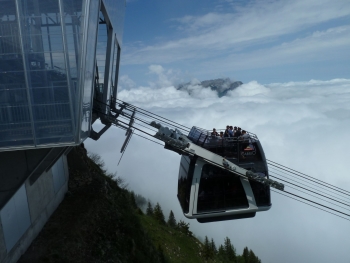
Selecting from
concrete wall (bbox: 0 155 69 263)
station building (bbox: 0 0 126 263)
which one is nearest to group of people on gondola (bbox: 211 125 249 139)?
station building (bbox: 0 0 126 263)

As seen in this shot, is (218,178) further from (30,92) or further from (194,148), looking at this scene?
(30,92)

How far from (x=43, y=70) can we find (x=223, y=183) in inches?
363

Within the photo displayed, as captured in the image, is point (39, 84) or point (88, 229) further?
point (88, 229)

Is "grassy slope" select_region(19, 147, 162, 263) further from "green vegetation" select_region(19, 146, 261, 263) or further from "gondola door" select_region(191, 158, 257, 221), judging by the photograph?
"gondola door" select_region(191, 158, 257, 221)

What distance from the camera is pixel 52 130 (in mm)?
8852

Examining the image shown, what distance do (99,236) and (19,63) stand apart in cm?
818

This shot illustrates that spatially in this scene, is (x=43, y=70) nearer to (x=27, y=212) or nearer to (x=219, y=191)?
(x=27, y=212)

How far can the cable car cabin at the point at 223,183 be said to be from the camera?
562 inches

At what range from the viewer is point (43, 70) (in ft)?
27.5

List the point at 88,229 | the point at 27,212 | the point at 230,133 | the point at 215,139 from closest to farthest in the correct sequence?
the point at 27,212
the point at 88,229
the point at 215,139
the point at 230,133

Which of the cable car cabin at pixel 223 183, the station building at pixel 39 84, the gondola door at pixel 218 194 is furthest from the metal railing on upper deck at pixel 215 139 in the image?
the station building at pixel 39 84

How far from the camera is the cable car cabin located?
1427cm

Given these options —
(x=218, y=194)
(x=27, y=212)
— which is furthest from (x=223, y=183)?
(x=27, y=212)

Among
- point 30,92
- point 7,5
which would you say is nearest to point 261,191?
point 30,92
